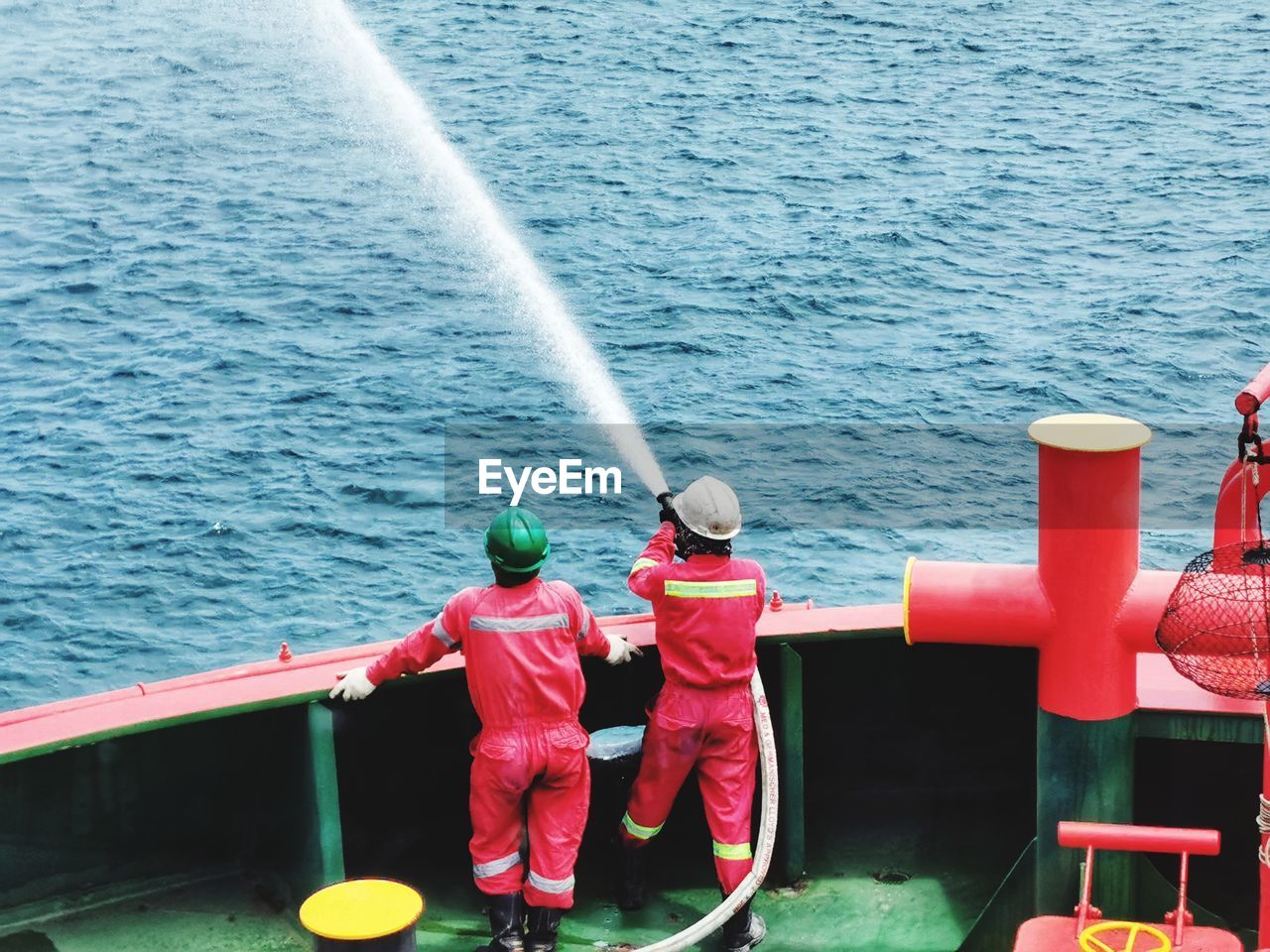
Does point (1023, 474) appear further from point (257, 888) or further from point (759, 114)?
point (759, 114)

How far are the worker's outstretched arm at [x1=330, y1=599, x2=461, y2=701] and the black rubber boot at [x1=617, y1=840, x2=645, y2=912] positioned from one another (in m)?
1.13

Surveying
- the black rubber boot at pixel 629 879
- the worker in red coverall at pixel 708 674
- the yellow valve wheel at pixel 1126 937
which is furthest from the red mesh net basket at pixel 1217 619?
the black rubber boot at pixel 629 879

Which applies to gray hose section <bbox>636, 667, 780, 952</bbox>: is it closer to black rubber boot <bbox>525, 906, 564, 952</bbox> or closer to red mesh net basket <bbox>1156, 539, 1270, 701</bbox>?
black rubber boot <bbox>525, 906, 564, 952</bbox>

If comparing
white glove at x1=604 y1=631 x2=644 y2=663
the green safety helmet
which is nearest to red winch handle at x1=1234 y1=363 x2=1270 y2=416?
the green safety helmet

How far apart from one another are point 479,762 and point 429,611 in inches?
479

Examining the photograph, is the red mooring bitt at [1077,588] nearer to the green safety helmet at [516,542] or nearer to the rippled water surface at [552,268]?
the green safety helmet at [516,542]

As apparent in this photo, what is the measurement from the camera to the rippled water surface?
20047 millimetres

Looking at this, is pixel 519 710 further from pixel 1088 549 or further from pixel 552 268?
pixel 552 268

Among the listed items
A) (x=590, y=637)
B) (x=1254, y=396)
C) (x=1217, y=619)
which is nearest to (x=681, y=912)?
(x=590, y=637)

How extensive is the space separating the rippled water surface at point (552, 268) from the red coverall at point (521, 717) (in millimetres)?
11466

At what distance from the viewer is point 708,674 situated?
21.8 ft

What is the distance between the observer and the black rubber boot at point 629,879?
278 inches

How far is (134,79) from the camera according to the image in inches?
1699

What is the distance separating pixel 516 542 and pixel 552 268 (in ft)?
82.1
